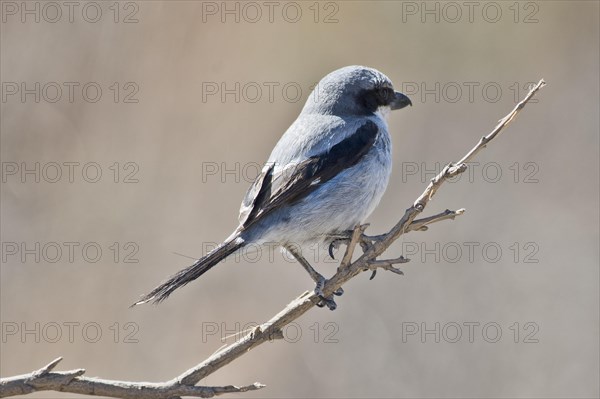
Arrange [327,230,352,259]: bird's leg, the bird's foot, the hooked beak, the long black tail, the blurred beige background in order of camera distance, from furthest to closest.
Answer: the blurred beige background
the hooked beak
[327,230,352,259]: bird's leg
the long black tail
the bird's foot

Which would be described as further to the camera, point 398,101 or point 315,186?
point 398,101

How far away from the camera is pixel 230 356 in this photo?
9.72 feet

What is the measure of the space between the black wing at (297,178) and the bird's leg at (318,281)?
0.29m

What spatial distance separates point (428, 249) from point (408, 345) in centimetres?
77

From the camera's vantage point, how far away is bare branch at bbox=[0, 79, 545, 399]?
2664mm

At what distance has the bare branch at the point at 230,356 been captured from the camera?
8.74 feet

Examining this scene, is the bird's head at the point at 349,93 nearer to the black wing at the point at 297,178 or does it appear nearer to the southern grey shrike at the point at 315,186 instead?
the southern grey shrike at the point at 315,186

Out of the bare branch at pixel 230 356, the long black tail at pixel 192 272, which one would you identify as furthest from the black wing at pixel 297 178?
the bare branch at pixel 230 356

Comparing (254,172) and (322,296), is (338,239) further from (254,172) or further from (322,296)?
(254,172)

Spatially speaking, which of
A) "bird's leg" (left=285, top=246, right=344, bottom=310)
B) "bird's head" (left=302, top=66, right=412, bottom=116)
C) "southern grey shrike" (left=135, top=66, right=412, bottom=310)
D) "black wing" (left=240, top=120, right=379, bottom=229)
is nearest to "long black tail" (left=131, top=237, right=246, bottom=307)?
"southern grey shrike" (left=135, top=66, right=412, bottom=310)

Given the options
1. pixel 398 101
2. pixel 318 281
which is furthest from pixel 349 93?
pixel 318 281

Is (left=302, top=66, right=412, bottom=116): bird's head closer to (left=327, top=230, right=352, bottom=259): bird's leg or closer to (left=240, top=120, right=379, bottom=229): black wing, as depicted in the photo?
(left=240, top=120, right=379, bottom=229): black wing

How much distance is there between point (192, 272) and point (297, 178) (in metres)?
0.77

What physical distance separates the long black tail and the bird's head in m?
0.97
